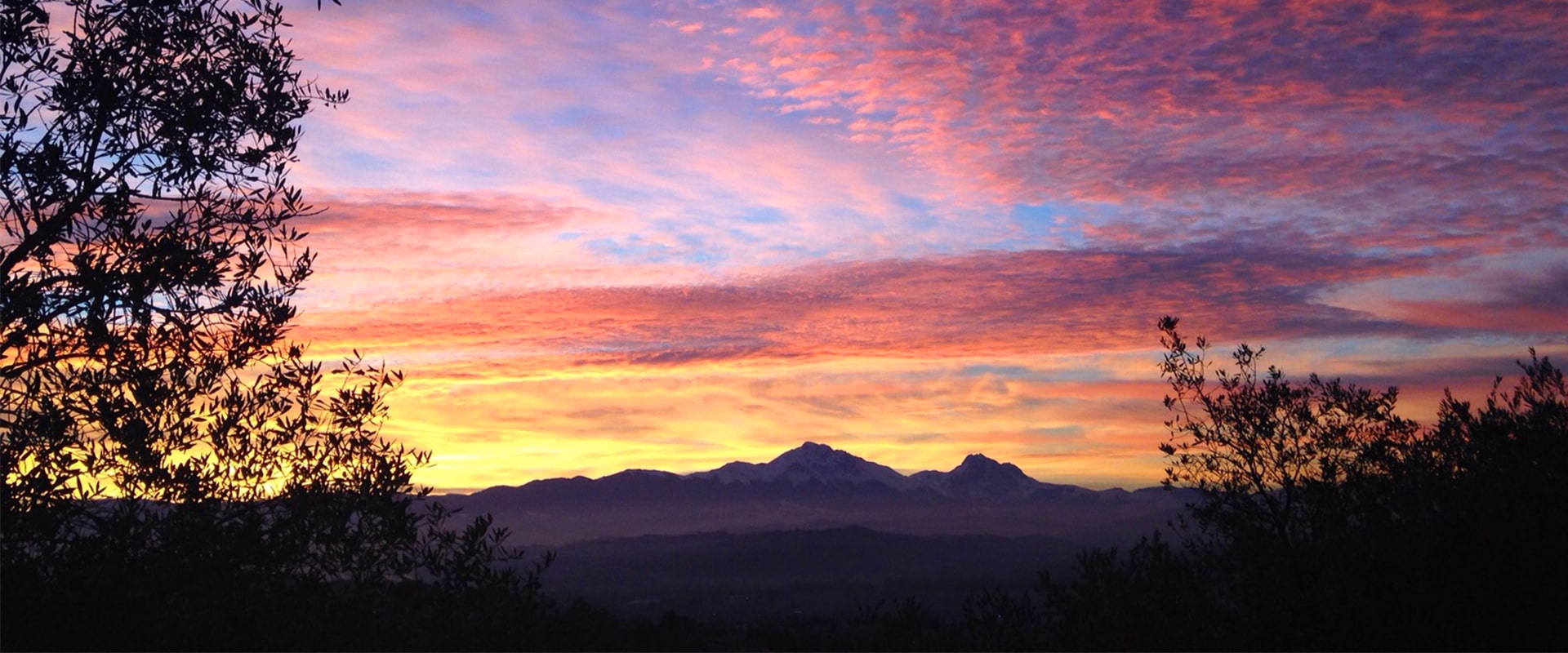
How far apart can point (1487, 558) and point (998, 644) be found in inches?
241

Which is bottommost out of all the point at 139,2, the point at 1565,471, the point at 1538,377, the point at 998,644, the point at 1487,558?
the point at 998,644

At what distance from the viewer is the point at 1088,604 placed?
12.2 metres

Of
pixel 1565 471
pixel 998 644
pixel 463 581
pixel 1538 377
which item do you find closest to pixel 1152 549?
pixel 998 644

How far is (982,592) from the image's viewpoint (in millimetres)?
12656

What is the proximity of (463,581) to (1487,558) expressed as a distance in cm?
1244

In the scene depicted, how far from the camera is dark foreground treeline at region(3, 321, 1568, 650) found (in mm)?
10742

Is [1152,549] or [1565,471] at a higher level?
[1565,471]

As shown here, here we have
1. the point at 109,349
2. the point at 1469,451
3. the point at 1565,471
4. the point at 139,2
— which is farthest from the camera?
the point at 1469,451

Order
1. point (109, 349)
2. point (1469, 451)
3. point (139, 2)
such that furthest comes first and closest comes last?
point (1469, 451), point (139, 2), point (109, 349)

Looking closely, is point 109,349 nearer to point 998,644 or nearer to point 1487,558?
point 998,644

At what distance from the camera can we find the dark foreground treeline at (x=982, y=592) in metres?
10.7

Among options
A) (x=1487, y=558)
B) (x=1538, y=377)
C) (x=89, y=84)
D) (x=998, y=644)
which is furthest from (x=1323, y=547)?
(x=89, y=84)

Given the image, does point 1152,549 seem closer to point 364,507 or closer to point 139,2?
point 364,507

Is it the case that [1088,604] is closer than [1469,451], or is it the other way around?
[1088,604]
